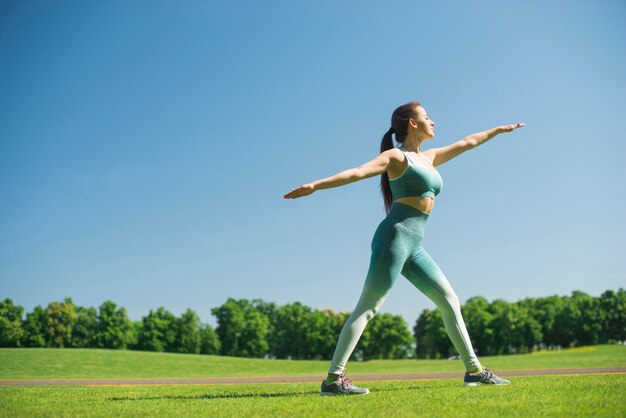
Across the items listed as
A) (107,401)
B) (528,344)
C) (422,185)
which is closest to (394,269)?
(422,185)

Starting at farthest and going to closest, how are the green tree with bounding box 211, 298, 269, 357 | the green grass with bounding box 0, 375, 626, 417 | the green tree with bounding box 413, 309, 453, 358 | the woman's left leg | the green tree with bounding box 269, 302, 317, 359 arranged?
the green tree with bounding box 269, 302, 317, 359
the green tree with bounding box 211, 298, 269, 357
the green tree with bounding box 413, 309, 453, 358
the woman's left leg
the green grass with bounding box 0, 375, 626, 417

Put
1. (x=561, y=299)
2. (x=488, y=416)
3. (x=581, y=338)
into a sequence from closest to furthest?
(x=488, y=416)
(x=581, y=338)
(x=561, y=299)

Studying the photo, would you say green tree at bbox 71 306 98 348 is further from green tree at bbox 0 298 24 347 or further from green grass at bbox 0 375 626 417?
green grass at bbox 0 375 626 417

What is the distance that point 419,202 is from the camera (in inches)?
253

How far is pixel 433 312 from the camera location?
106m

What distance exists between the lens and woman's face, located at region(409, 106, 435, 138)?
22.6 feet

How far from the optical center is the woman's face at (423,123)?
6.88 metres

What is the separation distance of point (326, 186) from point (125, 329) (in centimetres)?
9435

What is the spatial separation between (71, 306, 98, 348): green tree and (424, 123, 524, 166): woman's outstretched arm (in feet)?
302

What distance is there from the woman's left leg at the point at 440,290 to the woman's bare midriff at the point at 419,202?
20.7 inches

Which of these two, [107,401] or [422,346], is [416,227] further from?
[422,346]

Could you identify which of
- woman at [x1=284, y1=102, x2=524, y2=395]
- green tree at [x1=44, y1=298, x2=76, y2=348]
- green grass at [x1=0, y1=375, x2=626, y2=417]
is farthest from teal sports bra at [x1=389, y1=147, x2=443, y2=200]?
green tree at [x1=44, y1=298, x2=76, y2=348]

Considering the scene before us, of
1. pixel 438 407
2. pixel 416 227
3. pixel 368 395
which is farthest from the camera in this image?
pixel 416 227

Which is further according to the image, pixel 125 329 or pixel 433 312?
pixel 433 312
